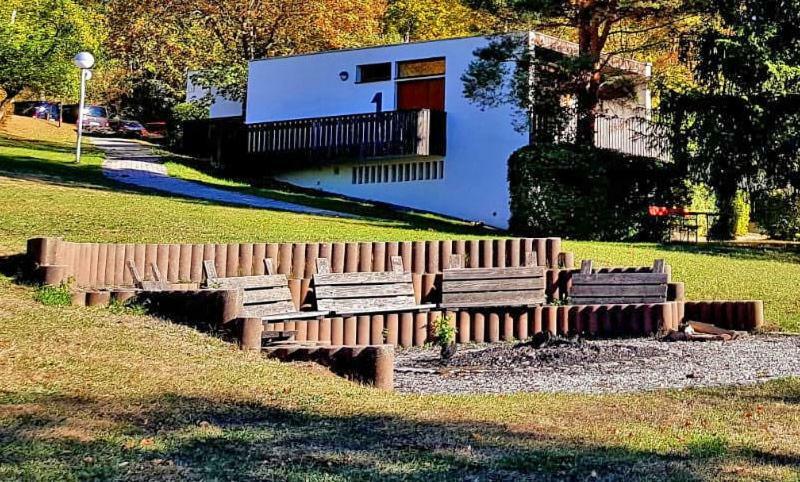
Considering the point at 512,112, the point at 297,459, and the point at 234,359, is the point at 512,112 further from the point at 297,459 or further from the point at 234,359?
the point at 297,459

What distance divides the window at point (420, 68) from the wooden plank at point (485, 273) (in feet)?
55.3

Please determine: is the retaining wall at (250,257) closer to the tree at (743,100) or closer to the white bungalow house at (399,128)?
the tree at (743,100)

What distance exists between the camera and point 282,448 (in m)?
5.80

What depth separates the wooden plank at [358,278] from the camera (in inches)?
493

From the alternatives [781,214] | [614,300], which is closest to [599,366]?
[614,300]

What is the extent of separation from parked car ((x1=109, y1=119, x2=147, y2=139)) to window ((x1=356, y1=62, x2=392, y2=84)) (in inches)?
687

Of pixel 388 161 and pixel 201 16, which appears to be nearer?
pixel 388 161

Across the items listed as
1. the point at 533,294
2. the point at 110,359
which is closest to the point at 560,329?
the point at 533,294

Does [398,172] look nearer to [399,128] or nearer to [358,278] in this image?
[399,128]

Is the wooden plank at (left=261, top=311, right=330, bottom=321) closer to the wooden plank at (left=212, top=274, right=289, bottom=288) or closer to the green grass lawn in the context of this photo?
the wooden plank at (left=212, top=274, right=289, bottom=288)

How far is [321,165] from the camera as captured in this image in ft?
101

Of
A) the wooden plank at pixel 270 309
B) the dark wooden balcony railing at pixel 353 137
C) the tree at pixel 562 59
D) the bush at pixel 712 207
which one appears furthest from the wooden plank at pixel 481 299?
the dark wooden balcony railing at pixel 353 137

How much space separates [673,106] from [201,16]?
90.0 feet

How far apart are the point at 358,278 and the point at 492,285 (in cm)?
176
